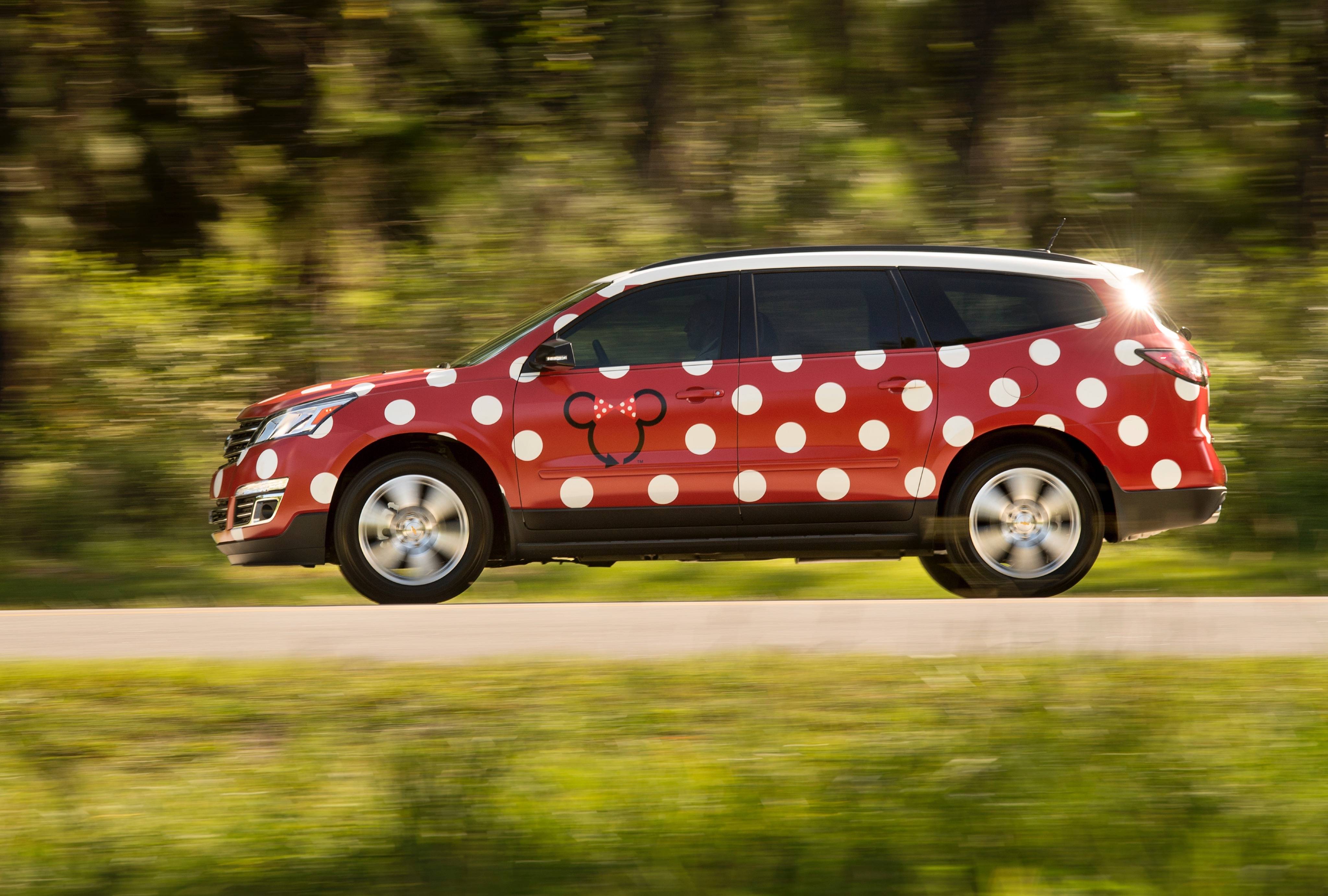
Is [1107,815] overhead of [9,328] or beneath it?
beneath

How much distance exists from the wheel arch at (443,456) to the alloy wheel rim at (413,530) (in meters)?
0.15

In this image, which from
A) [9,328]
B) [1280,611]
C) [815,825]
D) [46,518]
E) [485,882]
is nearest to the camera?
[485,882]

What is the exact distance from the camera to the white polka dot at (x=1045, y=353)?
727 centimetres

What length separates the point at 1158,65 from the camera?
11.4 m

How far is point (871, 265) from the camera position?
7473 millimetres

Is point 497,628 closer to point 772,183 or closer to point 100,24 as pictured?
point 772,183

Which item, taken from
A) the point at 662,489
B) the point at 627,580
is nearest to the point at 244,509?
the point at 662,489

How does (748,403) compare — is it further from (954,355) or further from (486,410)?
(486,410)

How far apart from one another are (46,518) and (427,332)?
117 inches

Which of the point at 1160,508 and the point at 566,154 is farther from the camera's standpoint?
the point at 566,154

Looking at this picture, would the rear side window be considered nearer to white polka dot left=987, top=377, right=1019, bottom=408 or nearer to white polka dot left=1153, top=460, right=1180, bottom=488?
white polka dot left=987, top=377, right=1019, bottom=408

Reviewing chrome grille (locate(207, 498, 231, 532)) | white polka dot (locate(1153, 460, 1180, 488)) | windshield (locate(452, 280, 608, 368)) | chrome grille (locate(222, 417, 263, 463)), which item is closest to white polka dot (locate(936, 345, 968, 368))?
white polka dot (locate(1153, 460, 1180, 488))

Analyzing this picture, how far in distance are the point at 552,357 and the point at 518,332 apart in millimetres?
330

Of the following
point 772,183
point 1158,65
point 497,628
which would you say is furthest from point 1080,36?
point 497,628
